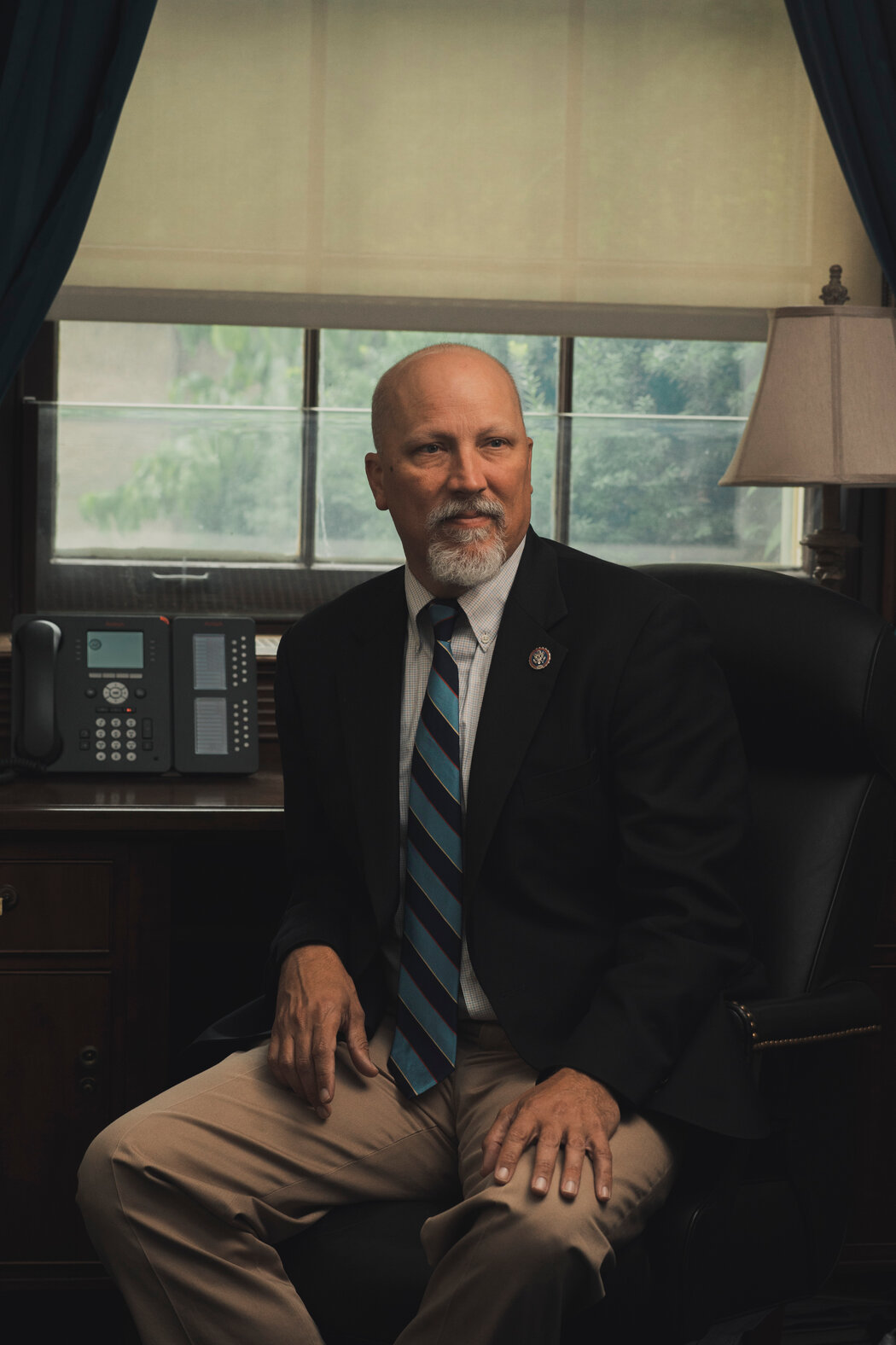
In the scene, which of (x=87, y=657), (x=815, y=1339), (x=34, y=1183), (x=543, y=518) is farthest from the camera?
(x=543, y=518)

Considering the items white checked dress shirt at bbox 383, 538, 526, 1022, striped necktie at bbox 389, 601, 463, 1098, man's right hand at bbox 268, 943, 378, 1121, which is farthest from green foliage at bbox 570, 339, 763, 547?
man's right hand at bbox 268, 943, 378, 1121

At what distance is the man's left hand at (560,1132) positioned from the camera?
46.5 inches

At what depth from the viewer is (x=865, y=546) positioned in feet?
8.81

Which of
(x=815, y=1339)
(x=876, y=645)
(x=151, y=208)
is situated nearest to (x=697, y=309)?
(x=151, y=208)

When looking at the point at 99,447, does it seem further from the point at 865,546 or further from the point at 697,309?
the point at 865,546

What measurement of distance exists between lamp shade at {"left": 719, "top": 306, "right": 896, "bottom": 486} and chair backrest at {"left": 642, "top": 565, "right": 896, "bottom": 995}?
0.60 metres

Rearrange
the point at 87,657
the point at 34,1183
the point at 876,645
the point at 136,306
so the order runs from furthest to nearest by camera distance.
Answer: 1. the point at 136,306
2. the point at 87,657
3. the point at 34,1183
4. the point at 876,645

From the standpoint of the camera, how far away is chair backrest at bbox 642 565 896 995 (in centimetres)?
146

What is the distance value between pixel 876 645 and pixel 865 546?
4.27 ft

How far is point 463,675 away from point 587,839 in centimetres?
26

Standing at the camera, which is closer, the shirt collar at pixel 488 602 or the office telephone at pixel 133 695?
the shirt collar at pixel 488 602

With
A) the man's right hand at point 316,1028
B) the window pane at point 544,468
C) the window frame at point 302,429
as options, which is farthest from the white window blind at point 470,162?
the man's right hand at point 316,1028

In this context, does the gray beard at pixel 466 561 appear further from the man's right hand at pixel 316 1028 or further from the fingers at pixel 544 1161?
the fingers at pixel 544 1161

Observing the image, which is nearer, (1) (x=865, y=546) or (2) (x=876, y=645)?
(2) (x=876, y=645)
